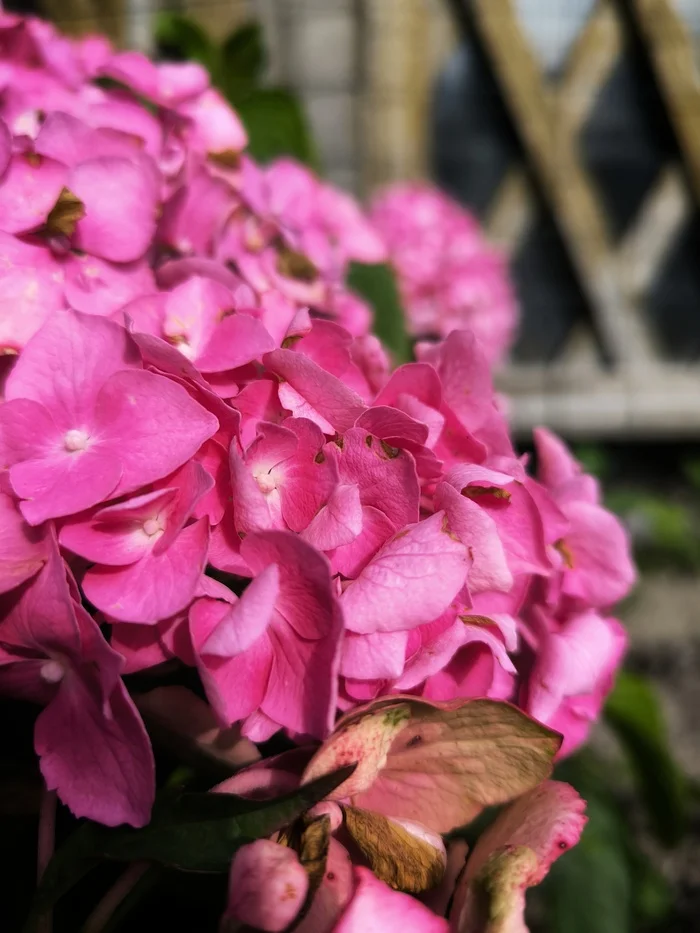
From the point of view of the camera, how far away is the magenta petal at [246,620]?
0.74 feet

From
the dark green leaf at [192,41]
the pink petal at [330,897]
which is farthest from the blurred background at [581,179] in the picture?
the pink petal at [330,897]

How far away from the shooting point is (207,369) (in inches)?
10.8

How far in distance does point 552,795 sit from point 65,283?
251 mm

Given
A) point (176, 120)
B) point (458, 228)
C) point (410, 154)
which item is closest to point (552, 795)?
point (176, 120)

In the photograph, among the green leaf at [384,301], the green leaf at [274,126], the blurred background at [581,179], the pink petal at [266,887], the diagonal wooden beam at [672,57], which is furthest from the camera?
the diagonal wooden beam at [672,57]

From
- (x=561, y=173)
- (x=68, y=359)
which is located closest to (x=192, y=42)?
(x=68, y=359)

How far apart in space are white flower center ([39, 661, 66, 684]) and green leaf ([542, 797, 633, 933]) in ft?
2.04

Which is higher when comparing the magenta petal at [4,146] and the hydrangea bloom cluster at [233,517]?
the magenta petal at [4,146]

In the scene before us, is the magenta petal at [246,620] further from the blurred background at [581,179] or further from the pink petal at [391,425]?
the blurred background at [581,179]

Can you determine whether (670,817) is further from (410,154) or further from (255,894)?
(410,154)

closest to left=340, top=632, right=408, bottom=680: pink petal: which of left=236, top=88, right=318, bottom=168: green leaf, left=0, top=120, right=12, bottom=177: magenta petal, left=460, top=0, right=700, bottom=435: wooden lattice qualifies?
left=0, top=120, right=12, bottom=177: magenta petal

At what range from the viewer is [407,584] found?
25 cm

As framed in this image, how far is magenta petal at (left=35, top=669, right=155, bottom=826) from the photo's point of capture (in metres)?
0.24

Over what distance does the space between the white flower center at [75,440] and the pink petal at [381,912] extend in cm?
16
